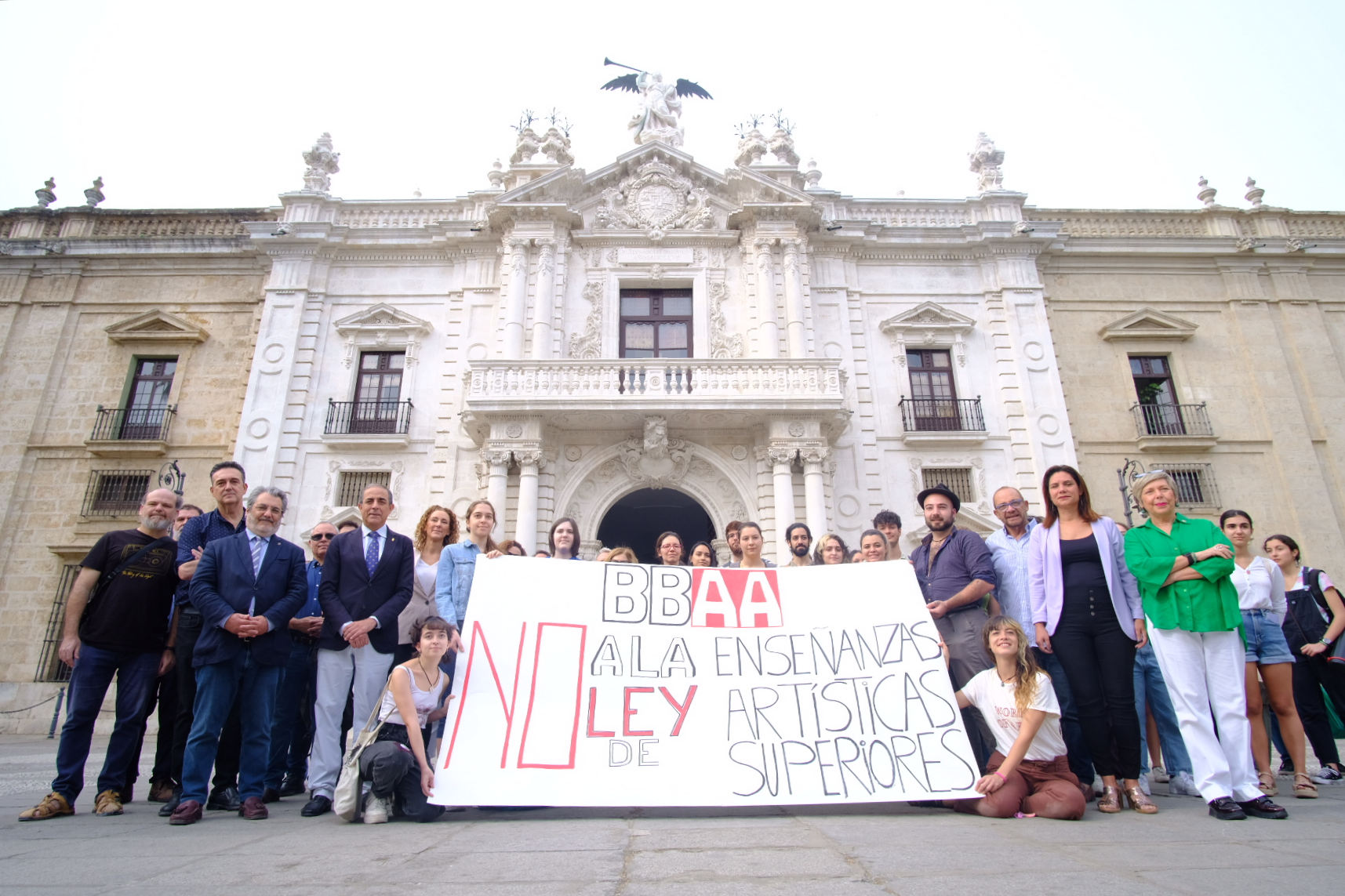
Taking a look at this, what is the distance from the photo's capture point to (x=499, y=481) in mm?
13242

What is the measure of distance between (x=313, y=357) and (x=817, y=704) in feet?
47.6

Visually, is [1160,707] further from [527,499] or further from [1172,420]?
[1172,420]

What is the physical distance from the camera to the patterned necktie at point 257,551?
15.0ft

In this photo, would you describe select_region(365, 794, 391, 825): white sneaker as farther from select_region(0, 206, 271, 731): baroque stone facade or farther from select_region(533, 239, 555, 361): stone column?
select_region(0, 206, 271, 731): baroque stone facade

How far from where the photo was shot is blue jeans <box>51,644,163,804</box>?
4230 millimetres

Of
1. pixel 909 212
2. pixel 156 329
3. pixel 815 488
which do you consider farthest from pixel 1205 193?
pixel 156 329

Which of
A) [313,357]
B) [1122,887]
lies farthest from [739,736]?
[313,357]

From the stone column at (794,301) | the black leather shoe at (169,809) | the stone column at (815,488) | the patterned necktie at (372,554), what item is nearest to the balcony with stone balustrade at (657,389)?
the stone column at (815,488)

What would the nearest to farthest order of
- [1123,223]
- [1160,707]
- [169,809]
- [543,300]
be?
[169,809], [1160,707], [543,300], [1123,223]

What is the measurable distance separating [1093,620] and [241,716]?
5387 millimetres

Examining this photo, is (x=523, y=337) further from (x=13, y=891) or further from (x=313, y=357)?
(x=13, y=891)

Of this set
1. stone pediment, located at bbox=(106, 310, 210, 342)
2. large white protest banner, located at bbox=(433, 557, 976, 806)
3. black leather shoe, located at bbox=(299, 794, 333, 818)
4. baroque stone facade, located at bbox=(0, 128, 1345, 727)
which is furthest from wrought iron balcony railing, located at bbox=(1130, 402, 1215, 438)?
stone pediment, located at bbox=(106, 310, 210, 342)

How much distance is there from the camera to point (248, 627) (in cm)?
429

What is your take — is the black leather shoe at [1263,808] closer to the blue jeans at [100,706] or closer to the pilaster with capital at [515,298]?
the blue jeans at [100,706]
